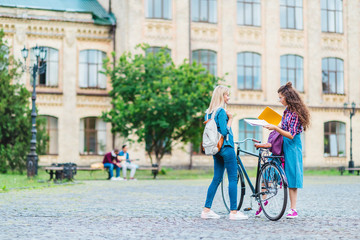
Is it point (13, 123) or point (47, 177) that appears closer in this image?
point (47, 177)

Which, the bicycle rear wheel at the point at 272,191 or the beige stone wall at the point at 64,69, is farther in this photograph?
the beige stone wall at the point at 64,69

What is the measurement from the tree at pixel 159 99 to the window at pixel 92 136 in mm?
5895

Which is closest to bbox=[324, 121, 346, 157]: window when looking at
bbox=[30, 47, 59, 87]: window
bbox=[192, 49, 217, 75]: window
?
bbox=[192, 49, 217, 75]: window

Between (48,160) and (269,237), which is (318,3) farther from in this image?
(269,237)

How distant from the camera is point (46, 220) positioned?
830 cm

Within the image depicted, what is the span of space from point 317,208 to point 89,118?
25245 millimetres

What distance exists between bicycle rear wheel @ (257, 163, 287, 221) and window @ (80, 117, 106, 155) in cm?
2604

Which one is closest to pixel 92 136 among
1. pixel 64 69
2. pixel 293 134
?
pixel 64 69

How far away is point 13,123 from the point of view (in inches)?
1009

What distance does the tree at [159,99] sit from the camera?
26266 millimetres

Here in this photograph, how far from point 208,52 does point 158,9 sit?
392cm

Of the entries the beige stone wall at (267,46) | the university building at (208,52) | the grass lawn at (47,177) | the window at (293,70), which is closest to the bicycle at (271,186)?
the grass lawn at (47,177)

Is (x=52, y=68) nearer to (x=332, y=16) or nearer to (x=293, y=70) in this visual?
(x=293, y=70)

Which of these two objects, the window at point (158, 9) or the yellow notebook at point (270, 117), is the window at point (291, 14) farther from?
the yellow notebook at point (270, 117)
